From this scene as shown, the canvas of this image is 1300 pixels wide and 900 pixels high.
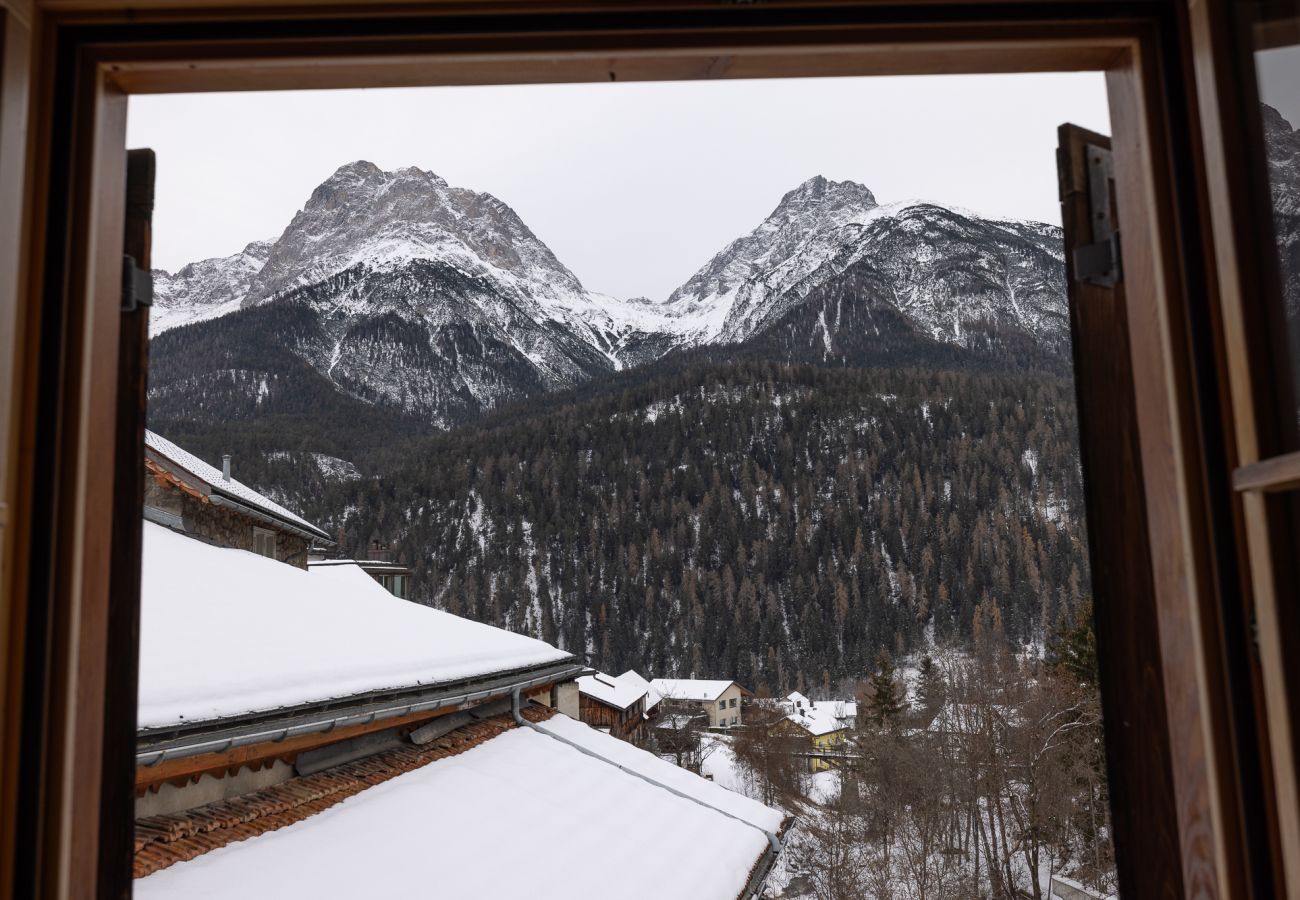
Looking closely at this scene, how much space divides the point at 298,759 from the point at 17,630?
4.89 metres

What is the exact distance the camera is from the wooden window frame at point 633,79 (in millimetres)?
1211

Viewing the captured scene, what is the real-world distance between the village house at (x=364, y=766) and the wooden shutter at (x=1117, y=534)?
10.0 ft

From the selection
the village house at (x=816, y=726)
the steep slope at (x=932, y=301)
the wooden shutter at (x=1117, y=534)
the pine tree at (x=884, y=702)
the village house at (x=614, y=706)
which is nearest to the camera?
the wooden shutter at (x=1117, y=534)

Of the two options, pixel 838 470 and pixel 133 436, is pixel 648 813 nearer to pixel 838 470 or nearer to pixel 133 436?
pixel 133 436

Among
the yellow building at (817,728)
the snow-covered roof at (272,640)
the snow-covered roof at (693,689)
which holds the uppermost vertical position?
the snow-covered roof at (272,640)

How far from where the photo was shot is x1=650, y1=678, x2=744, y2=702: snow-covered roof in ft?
174

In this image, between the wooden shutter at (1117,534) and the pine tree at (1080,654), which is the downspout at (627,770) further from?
the pine tree at (1080,654)

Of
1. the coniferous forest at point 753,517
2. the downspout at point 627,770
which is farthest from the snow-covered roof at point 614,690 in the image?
the downspout at point 627,770

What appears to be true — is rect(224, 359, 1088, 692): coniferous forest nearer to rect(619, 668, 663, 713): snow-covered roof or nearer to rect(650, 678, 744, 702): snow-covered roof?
rect(650, 678, 744, 702): snow-covered roof

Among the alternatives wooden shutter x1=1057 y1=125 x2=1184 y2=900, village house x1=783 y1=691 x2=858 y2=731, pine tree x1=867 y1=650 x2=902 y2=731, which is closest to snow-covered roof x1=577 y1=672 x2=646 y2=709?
pine tree x1=867 y1=650 x2=902 y2=731

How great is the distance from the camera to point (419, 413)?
140 m

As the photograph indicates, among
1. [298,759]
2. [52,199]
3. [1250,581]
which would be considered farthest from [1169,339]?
[298,759]

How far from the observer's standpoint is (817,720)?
4931 cm

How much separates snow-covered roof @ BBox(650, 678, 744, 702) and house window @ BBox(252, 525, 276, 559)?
1658 inches
